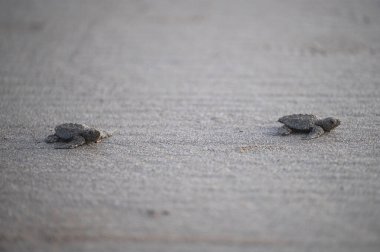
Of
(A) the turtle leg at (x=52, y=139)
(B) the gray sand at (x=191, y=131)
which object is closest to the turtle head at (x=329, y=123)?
(B) the gray sand at (x=191, y=131)

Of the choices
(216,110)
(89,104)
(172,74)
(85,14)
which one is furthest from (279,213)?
(85,14)

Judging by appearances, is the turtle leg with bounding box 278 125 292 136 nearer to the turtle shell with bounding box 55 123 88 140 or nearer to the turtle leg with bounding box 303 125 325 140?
the turtle leg with bounding box 303 125 325 140

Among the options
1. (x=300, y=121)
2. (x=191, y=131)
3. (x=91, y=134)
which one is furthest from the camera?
(x=191, y=131)

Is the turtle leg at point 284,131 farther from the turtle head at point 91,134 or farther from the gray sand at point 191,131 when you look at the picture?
the turtle head at point 91,134

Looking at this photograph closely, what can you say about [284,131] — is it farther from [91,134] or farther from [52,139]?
[52,139]

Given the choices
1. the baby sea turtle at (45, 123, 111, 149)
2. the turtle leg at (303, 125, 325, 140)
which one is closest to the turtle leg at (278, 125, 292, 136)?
the turtle leg at (303, 125, 325, 140)

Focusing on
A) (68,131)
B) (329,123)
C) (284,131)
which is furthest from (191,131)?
(329,123)
